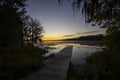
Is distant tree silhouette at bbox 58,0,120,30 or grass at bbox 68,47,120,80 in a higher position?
distant tree silhouette at bbox 58,0,120,30

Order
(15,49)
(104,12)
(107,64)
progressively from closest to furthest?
(104,12) < (107,64) < (15,49)

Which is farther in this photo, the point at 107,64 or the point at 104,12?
the point at 107,64

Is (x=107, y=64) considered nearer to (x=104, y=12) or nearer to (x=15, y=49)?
(x=104, y=12)

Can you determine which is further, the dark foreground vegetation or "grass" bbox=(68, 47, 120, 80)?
the dark foreground vegetation

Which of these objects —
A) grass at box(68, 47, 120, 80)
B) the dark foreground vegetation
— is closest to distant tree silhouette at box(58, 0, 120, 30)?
grass at box(68, 47, 120, 80)

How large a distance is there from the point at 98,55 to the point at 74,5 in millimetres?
2757

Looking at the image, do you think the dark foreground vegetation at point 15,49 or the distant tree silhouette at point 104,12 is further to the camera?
the dark foreground vegetation at point 15,49

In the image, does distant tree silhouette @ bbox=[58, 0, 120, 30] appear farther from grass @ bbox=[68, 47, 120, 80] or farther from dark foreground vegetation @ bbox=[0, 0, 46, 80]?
dark foreground vegetation @ bbox=[0, 0, 46, 80]

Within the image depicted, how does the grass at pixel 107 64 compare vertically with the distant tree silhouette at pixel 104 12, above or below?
below

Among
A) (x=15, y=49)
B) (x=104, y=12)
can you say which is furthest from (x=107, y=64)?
(x=15, y=49)

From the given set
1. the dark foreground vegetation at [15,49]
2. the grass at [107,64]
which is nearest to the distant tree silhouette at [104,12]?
the grass at [107,64]

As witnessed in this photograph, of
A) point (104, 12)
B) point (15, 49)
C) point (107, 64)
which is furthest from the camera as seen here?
point (15, 49)

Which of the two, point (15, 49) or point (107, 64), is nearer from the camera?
point (107, 64)

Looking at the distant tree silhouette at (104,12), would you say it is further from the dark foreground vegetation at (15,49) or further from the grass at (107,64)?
the dark foreground vegetation at (15,49)
